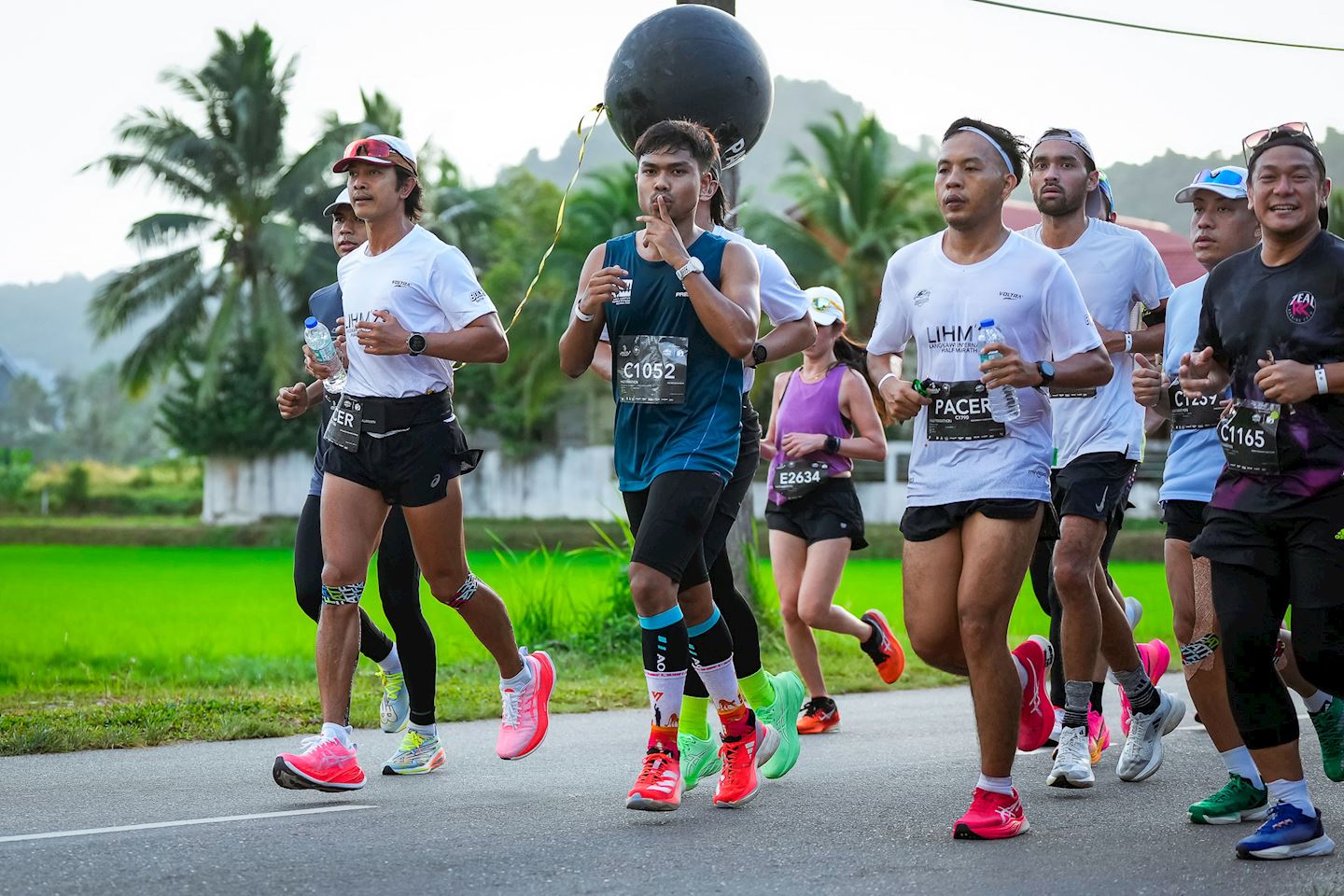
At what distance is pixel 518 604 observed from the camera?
13305 millimetres

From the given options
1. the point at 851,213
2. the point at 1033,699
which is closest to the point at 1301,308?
the point at 1033,699

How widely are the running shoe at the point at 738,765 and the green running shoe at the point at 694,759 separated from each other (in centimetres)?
8

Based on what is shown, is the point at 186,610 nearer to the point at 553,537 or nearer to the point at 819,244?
the point at 553,537

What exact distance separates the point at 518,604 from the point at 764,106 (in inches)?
249

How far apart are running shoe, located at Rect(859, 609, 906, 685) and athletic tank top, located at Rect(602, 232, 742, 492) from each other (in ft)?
11.5

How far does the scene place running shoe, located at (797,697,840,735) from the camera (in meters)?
8.84

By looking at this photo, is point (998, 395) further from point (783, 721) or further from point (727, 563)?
point (783, 721)

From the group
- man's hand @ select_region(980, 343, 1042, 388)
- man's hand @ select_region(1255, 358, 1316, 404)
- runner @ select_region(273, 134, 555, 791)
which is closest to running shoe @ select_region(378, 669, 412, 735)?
runner @ select_region(273, 134, 555, 791)

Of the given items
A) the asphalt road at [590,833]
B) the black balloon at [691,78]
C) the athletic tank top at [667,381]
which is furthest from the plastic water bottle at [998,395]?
the black balloon at [691,78]

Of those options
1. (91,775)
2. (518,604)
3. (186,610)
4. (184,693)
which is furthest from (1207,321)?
(186,610)

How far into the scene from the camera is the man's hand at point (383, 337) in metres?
6.29

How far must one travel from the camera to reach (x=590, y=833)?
5.61 m

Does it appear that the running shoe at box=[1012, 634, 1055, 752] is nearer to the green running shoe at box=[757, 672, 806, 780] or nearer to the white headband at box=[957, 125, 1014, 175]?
the green running shoe at box=[757, 672, 806, 780]

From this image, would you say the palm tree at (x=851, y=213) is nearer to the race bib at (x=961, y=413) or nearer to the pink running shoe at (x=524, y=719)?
the pink running shoe at (x=524, y=719)
